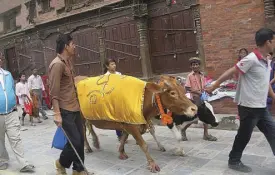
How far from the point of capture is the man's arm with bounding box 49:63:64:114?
14.1 ft

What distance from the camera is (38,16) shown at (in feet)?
51.7

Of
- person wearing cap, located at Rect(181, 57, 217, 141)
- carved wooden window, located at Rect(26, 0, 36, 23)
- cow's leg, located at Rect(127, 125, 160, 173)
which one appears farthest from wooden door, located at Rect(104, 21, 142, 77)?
cow's leg, located at Rect(127, 125, 160, 173)

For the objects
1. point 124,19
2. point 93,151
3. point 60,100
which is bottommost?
point 93,151

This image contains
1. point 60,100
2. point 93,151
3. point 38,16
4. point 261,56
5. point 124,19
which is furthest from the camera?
point 38,16

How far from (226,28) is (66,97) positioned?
5537 millimetres

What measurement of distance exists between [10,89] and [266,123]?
13.5 ft

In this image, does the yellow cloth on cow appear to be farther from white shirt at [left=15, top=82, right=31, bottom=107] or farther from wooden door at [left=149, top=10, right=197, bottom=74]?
white shirt at [left=15, top=82, right=31, bottom=107]

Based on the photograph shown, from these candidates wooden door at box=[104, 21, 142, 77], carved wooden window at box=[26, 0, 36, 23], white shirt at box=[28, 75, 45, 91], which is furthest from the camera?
carved wooden window at box=[26, 0, 36, 23]

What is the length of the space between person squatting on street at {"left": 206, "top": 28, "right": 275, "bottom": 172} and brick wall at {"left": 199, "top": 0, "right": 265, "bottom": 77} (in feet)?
13.5

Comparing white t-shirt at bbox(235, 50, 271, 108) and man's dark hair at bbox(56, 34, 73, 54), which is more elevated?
man's dark hair at bbox(56, 34, 73, 54)

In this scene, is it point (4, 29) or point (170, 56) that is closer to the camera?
point (170, 56)

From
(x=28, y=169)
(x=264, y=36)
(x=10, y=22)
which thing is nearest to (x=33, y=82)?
(x=28, y=169)

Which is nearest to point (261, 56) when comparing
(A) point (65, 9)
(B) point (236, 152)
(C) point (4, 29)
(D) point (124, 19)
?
(B) point (236, 152)

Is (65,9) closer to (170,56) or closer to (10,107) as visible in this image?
(170,56)
